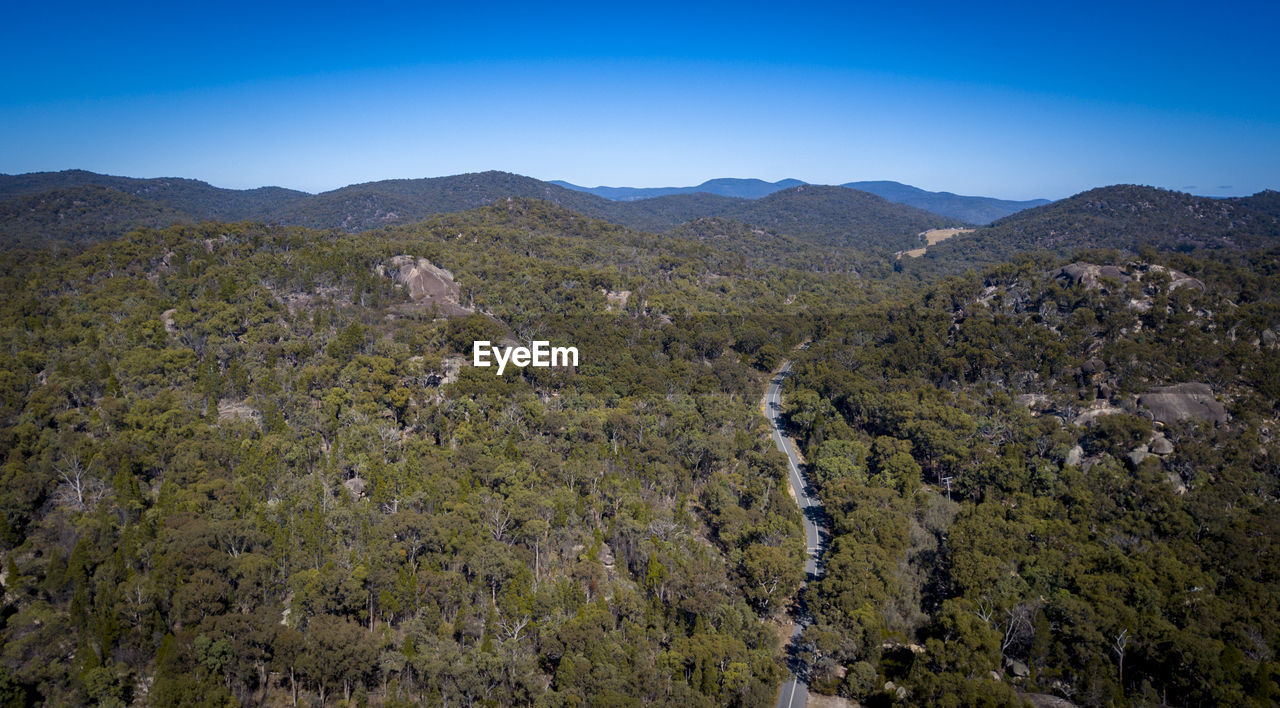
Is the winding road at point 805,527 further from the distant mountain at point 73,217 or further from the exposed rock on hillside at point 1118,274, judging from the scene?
the distant mountain at point 73,217

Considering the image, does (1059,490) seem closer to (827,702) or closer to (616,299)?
(827,702)

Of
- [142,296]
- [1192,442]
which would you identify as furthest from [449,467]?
[1192,442]

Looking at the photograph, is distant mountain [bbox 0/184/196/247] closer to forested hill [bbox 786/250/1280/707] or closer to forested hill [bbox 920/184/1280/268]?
forested hill [bbox 786/250/1280/707]

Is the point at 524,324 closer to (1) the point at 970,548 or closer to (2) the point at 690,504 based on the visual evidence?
(2) the point at 690,504

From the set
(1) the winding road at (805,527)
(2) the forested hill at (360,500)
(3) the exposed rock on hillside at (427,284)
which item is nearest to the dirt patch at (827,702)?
(1) the winding road at (805,527)

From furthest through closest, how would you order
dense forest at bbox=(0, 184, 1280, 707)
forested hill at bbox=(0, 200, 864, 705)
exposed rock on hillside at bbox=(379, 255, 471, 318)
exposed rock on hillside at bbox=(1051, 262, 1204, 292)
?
1. exposed rock on hillside at bbox=(379, 255, 471, 318)
2. exposed rock on hillside at bbox=(1051, 262, 1204, 292)
3. dense forest at bbox=(0, 184, 1280, 707)
4. forested hill at bbox=(0, 200, 864, 705)

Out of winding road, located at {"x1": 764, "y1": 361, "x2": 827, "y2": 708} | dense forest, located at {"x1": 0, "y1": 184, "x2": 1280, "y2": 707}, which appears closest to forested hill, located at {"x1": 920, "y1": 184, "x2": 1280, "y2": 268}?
dense forest, located at {"x1": 0, "y1": 184, "x2": 1280, "y2": 707}

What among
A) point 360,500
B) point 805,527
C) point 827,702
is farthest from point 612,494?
point 827,702

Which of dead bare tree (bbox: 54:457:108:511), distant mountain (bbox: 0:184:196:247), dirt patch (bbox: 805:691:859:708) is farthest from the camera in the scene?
distant mountain (bbox: 0:184:196:247)
